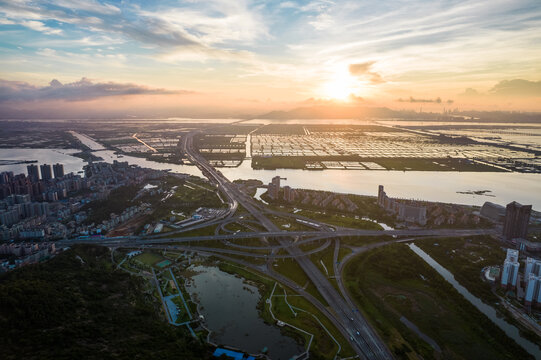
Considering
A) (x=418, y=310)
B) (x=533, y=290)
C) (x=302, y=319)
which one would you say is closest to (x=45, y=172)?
(x=302, y=319)

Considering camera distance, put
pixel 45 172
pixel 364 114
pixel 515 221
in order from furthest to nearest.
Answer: pixel 364 114
pixel 45 172
pixel 515 221

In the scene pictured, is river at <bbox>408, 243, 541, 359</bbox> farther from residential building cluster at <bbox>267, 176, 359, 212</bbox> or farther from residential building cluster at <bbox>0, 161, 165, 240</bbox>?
residential building cluster at <bbox>0, 161, 165, 240</bbox>

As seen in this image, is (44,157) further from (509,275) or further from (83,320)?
(509,275)

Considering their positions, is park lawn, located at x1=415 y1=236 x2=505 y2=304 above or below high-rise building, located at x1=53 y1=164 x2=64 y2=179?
below

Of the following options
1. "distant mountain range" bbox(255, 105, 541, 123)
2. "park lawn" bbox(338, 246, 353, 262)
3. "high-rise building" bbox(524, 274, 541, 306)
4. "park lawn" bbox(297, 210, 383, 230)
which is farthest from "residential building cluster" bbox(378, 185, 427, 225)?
"distant mountain range" bbox(255, 105, 541, 123)

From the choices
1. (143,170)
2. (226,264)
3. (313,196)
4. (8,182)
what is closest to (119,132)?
(143,170)

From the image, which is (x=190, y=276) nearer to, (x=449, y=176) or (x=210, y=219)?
(x=210, y=219)
